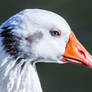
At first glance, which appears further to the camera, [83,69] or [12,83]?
[83,69]

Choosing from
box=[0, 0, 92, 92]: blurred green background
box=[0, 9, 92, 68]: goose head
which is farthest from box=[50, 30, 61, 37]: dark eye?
box=[0, 0, 92, 92]: blurred green background

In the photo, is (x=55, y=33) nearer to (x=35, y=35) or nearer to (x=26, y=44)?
(x=35, y=35)

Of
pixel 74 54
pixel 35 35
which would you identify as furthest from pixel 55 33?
pixel 74 54

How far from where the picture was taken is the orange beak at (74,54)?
195 inches

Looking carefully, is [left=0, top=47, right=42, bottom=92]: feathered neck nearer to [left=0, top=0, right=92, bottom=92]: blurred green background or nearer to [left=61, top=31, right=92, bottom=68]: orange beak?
[left=61, top=31, right=92, bottom=68]: orange beak

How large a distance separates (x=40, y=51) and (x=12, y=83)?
426 millimetres

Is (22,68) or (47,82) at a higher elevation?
(47,82)

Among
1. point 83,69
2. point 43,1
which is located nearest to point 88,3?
point 43,1

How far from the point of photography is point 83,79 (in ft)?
27.2

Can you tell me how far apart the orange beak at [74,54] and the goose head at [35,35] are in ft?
0.22

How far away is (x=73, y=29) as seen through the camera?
8898 millimetres

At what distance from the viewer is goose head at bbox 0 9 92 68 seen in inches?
182

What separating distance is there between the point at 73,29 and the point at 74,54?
3.91 m

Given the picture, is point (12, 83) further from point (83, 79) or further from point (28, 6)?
point (28, 6)
